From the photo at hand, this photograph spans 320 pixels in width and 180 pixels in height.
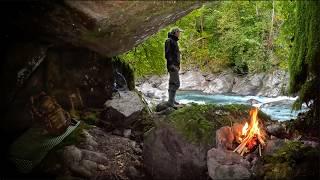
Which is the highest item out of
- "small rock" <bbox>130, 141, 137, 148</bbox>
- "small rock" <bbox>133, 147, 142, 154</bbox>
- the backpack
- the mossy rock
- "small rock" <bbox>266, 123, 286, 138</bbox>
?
the backpack

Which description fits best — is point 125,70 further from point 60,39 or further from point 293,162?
point 293,162

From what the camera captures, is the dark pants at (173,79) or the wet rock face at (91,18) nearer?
the wet rock face at (91,18)

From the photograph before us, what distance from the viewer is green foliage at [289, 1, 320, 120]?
24.4 ft

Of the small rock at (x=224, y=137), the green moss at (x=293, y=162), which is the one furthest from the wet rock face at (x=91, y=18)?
the green moss at (x=293, y=162)

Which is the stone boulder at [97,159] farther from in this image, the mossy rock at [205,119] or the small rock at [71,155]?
the mossy rock at [205,119]

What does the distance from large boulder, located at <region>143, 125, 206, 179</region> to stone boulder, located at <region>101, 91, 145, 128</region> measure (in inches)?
54.8

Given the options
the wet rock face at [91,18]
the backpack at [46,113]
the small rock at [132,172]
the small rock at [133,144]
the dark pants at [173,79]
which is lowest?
the small rock at [132,172]

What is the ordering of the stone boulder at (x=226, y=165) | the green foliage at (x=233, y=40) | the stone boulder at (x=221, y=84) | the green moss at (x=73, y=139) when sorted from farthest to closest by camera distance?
the green foliage at (x=233, y=40), the stone boulder at (x=221, y=84), the green moss at (x=73, y=139), the stone boulder at (x=226, y=165)

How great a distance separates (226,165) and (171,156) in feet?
4.16

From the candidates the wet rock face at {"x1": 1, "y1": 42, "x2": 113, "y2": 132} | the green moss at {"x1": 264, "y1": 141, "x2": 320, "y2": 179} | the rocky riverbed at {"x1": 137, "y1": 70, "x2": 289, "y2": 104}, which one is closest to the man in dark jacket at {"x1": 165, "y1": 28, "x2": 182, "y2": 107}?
the wet rock face at {"x1": 1, "y1": 42, "x2": 113, "y2": 132}

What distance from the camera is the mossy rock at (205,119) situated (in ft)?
25.1

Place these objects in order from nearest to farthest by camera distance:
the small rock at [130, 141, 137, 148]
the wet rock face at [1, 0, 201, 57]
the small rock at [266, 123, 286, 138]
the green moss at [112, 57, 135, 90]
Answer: the wet rock face at [1, 0, 201, 57]
the small rock at [266, 123, 286, 138]
the small rock at [130, 141, 137, 148]
the green moss at [112, 57, 135, 90]

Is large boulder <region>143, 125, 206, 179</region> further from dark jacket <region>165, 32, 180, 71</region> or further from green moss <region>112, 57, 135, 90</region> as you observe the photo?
green moss <region>112, 57, 135, 90</region>

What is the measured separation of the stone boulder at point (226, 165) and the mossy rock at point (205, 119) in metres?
0.46
